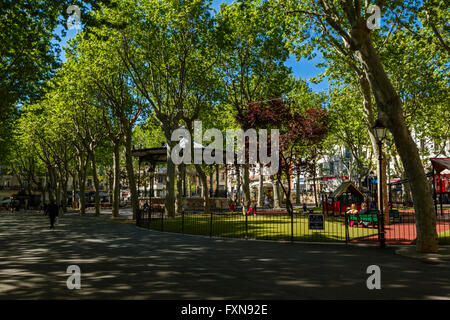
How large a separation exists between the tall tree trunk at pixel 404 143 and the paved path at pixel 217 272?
1.31m

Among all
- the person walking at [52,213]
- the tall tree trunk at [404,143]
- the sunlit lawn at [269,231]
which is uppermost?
the tall tree trunk at [404,143]

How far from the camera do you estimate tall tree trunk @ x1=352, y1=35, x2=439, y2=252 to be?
33.6 ft

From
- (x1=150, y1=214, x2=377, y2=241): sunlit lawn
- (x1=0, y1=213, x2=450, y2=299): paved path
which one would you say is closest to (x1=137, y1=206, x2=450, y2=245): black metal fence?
(x1=150, y1=214, x2=377, y2=241): sunlit lawn

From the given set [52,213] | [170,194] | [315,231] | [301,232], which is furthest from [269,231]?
[52,213]

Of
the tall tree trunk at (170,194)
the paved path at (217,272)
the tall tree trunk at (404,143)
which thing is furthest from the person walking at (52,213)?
the tall tree trunk at (404,143)

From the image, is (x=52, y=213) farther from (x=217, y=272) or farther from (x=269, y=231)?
(x=217, y=272)

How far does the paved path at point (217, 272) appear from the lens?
19.9ft

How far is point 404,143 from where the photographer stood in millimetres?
10383

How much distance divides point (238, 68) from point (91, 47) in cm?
1155

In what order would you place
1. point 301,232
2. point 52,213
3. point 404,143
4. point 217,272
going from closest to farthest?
point 217,272 < point 404,143 < point 301,232 < point 52,213

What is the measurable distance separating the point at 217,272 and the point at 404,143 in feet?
22.8

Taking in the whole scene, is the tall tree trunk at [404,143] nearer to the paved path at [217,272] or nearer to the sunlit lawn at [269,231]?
the paved path at [217,272]

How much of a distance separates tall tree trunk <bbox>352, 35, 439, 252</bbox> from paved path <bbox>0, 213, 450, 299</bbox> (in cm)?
131

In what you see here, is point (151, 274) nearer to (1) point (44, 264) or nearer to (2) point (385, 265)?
(1) point (44, 264)
